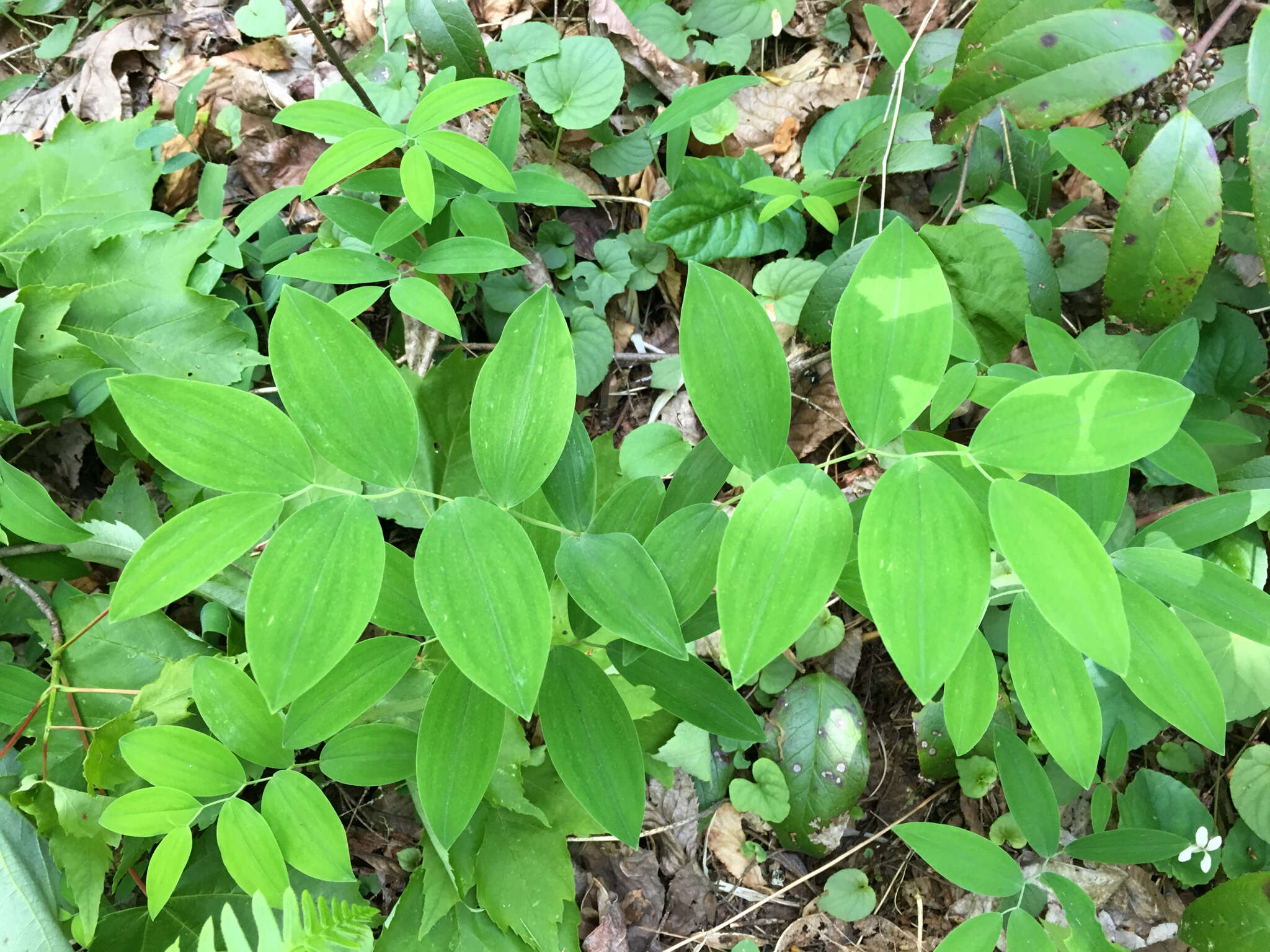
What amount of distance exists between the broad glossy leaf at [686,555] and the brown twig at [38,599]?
3.72ft

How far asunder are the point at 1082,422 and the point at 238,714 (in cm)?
91

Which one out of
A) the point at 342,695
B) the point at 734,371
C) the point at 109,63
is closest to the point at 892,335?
the point at 734,371

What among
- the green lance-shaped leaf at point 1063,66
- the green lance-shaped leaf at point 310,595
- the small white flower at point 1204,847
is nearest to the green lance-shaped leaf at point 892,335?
the green lance-shaped leaf at point 310,595

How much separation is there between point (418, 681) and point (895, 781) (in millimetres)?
1012

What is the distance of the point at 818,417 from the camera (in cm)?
156

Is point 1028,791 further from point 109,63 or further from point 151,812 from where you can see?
point 109,63

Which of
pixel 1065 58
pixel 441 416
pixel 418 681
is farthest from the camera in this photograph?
pixel 441 416

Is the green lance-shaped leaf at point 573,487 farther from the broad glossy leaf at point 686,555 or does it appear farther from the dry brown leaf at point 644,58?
the dry brown leaf at point 644,58

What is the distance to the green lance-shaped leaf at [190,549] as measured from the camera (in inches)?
22.5

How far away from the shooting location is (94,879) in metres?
1.01

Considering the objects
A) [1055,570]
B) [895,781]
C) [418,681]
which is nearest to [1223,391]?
[895,781]

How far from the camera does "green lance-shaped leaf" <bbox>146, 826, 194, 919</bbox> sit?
2.77ft

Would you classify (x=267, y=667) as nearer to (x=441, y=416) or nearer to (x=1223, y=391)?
(x=441, y=416)

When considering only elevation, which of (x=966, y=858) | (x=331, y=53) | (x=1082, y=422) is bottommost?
(x=966, y=858)
